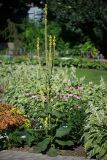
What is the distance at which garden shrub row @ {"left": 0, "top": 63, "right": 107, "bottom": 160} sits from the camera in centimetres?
798

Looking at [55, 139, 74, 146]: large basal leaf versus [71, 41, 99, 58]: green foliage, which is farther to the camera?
[71, 41, 99, 58]: green foliage

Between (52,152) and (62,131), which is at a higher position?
(62,131)

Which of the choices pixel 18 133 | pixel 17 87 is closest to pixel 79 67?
pixel 17 87

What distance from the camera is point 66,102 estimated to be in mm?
10180

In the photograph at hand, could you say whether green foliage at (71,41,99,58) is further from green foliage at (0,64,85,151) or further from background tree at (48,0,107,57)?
green foliage at (0,64,85,151)

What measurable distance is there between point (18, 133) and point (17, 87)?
347 cm

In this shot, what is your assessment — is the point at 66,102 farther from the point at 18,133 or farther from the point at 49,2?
the point at 49,2

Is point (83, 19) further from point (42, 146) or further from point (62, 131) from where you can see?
point (42, 146)

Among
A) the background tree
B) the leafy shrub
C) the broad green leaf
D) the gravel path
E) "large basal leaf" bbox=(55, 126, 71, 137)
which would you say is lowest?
the gravel path

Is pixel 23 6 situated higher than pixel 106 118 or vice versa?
pixel 23 6

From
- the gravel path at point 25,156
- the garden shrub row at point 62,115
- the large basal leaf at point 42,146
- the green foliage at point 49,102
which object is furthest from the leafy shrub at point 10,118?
the large basal leaf at point 42,146

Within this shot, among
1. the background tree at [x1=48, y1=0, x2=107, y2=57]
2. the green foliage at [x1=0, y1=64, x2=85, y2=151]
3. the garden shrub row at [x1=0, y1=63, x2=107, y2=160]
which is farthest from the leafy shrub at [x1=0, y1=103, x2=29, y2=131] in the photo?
the background tree at [x1=48, y1=0, x2=107, y2=57]

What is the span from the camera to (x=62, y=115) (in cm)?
880

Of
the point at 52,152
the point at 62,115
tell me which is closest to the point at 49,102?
the point at 62,115
